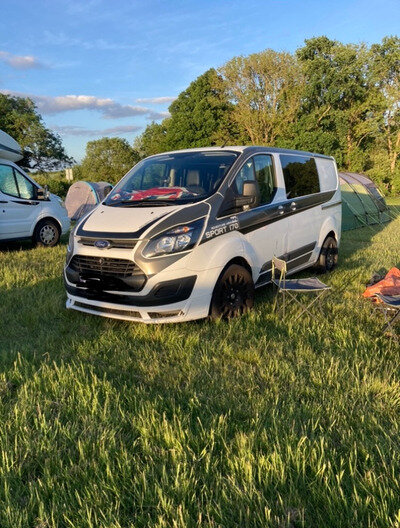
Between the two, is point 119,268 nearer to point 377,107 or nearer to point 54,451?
point 54,451

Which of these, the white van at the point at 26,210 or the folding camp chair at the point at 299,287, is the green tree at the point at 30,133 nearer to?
the white van at the point at 26,210

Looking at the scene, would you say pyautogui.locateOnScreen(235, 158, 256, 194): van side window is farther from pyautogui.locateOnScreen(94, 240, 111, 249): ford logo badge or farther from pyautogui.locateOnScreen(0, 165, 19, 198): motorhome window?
pyautogui.locateOnScreen(0, 165, 19, 198): motorhome window

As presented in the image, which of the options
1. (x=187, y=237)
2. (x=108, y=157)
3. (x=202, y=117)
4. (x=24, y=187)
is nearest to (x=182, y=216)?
(x=187, y=237)

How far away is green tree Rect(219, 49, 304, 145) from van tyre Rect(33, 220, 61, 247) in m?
28.4

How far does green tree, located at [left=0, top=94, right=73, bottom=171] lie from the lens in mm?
39375

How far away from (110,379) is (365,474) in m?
1.82

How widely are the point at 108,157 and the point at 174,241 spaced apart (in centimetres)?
6233

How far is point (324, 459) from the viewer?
2.09m

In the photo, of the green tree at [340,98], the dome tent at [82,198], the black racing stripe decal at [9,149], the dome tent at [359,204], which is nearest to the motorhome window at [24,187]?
the black racing stripe decal at [9,149]

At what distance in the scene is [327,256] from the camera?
6906mm

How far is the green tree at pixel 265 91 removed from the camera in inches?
1308

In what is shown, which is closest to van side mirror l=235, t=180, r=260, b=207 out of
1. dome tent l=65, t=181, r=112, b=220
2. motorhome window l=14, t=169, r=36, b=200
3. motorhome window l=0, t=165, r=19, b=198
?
motorhome window l=0, t=165, r=19, b=198

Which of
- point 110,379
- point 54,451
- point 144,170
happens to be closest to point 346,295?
point 144,170

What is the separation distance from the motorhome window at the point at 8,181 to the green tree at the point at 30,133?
33077 millimetres
